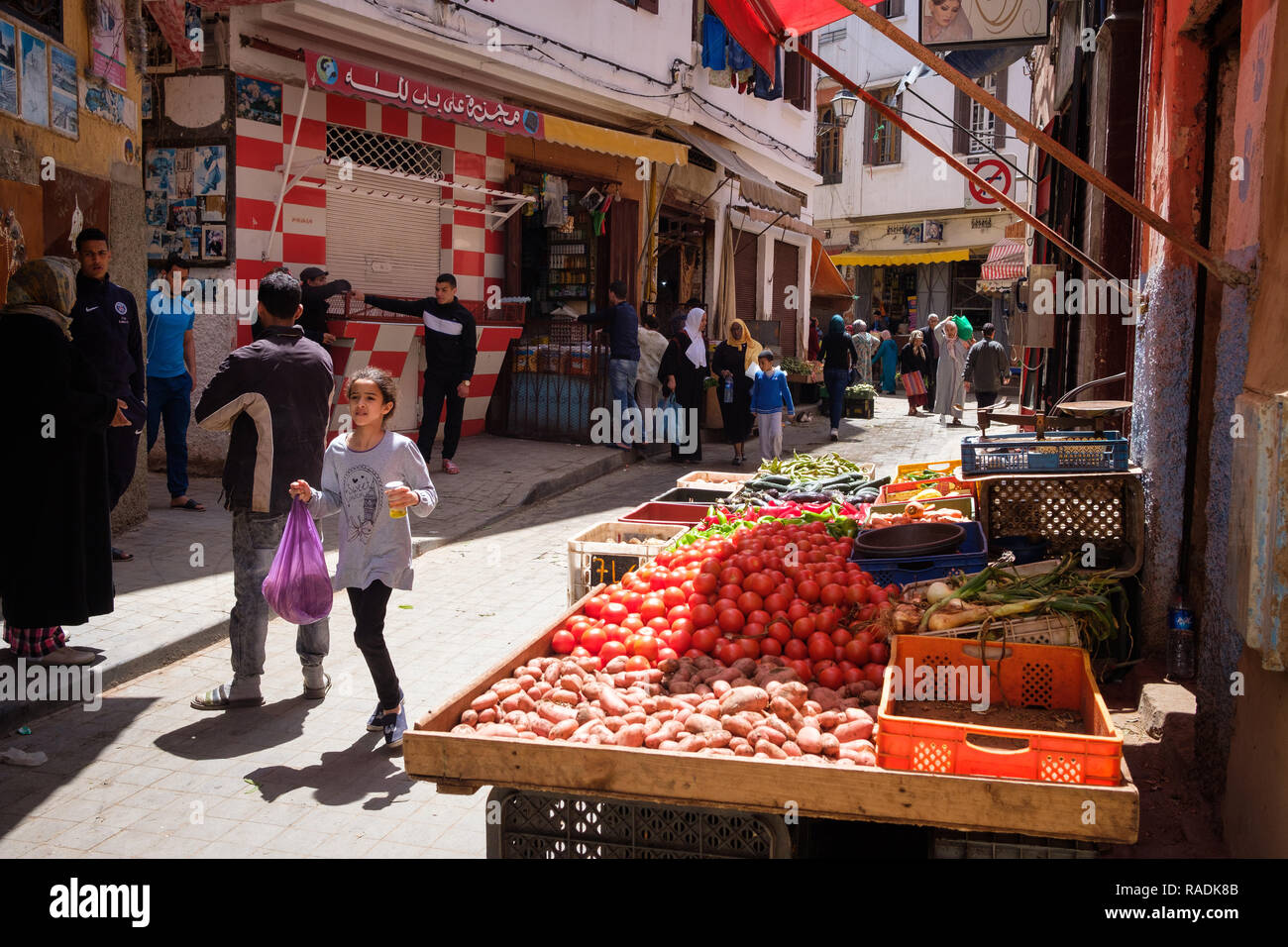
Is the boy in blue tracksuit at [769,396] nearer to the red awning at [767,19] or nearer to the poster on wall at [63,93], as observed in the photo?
the red awning at [767,19]

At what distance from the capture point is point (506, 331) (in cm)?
1328

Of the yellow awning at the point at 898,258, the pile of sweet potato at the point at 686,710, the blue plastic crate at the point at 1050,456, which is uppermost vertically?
the yellow awning at the point at 898,258

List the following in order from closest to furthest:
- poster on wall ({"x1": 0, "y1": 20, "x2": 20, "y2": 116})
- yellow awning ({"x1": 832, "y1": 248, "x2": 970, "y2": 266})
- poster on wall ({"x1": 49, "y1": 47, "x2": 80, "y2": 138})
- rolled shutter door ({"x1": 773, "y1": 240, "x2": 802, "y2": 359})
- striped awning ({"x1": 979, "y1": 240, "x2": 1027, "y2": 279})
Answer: poster on wall ({"x1": 0, "y1": 20, "x2": 20, "y2": 116}) → poster on wall ({"x1": 49, "y1": 47, "x2": 80, "y2": 138}) → rolled shutter door ({"x1": 773, "y1": 240, "x2": 802, "y2": 359}) → striped awning ({"x1": 979, "y1": 240, "x2": 1027, "y2": 279}) → yellow awning ({"x1": 832, "y1": 248, "x2": 970, "y2": 266})

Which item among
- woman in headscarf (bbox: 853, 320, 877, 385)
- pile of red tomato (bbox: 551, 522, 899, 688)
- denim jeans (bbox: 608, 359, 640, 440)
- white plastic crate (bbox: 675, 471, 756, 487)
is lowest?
pile of red tomato (bbox: 551, 522, 899, 688)

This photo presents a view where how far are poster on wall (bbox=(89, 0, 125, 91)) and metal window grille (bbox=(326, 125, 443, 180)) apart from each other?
314 centimetres

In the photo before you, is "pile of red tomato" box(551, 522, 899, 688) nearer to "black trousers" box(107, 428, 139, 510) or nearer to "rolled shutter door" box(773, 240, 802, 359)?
"black trousers" box(107, 428, 139, 510)

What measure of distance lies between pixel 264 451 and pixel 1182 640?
449 centimetres

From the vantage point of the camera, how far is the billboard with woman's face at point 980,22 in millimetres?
9539

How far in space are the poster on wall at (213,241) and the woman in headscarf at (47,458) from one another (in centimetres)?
545

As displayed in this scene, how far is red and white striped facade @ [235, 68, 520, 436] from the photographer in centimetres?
1075

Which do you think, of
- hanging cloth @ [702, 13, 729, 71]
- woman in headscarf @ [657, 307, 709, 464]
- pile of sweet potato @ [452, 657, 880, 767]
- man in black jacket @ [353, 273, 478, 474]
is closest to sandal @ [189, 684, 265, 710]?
pile of sweet potato @ [452, 657, 880, 767]

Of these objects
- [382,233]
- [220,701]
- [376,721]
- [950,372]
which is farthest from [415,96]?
[950,372]

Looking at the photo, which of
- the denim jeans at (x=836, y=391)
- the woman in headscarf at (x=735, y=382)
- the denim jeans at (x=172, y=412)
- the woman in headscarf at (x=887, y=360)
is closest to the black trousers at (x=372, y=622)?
the denim jeans at (x=172, y=412)

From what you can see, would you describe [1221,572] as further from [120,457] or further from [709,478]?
[120,457]
